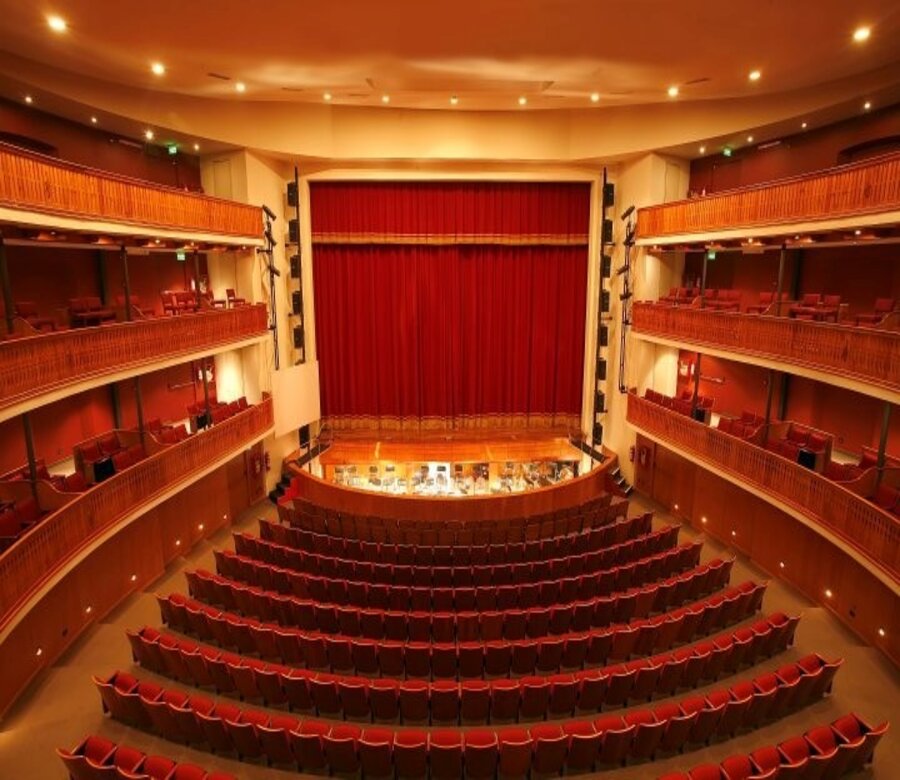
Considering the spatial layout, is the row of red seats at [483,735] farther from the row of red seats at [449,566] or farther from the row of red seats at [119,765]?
the row of red seats at [449,566]

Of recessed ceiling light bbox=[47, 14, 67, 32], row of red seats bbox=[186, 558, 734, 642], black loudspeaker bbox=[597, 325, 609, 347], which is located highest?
recessed ceiling light bbox=[47, 14, 67, 32]

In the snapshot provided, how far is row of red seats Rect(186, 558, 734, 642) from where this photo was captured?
9.55 m

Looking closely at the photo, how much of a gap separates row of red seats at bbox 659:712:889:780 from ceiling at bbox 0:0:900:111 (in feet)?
30.8

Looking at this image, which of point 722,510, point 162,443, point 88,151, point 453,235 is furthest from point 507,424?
point 88,151

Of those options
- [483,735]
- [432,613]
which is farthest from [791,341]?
[483,735]

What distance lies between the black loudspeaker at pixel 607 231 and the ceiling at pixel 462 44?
414 centimetres

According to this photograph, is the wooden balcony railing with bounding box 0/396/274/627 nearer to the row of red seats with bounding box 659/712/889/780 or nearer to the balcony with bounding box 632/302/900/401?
the row of red seats with bounding box 659/712/889/780

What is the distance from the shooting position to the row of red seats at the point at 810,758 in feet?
21.9

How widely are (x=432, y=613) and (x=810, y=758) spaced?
17.4ft

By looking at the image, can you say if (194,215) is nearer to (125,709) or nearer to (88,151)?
(88,151)

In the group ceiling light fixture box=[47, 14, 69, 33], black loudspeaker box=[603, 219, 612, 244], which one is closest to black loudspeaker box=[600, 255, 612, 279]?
black loudspeaker box=[603, 219, 612, 244]

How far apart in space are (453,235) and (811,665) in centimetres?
1348

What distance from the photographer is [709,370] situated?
1650 cm

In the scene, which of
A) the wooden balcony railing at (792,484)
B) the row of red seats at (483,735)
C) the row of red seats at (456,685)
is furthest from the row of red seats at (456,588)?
the row of red seats at (483,735)
